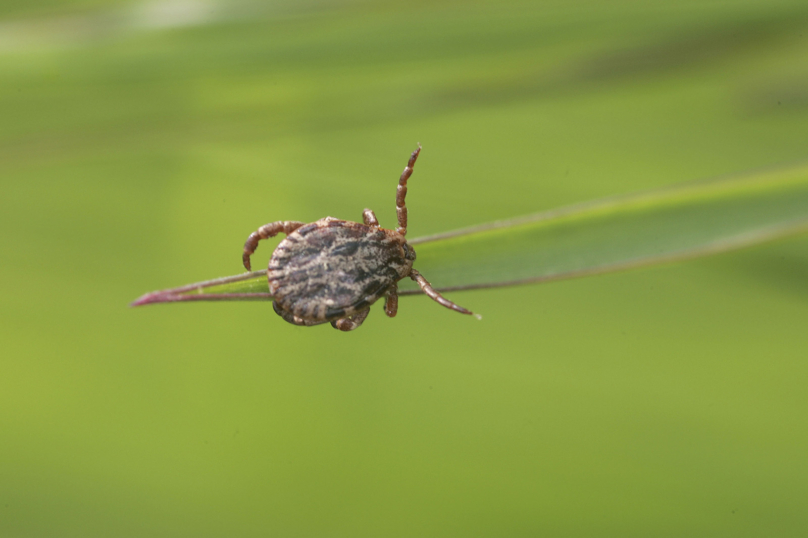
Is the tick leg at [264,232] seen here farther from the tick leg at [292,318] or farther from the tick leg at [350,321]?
the tick leg at [350,321]

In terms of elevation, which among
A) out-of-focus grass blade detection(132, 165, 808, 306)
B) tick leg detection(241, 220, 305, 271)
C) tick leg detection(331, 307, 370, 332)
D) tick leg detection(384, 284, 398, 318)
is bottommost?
tick leg detection(331, 307, 370, 332)

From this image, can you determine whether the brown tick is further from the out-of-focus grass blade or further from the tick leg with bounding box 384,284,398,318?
the out-of-focus grass blade

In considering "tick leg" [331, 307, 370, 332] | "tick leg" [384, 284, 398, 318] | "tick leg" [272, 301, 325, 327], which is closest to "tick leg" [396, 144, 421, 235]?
"tick leg" [384, 284, 398, 318]

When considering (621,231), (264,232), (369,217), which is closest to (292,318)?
(264,232)

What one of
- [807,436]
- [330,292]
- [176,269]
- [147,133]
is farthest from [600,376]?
[147,133]

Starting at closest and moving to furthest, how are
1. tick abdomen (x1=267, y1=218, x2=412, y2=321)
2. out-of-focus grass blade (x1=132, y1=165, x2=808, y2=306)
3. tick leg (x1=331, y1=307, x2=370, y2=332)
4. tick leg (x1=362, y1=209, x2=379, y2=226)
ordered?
out-of-focus grass blade (x1=132, y1=165, x2=808, y2=306), tick abdomen (x1=267, y1=218, x2=412, y2=321), tick leg (x1=331, y1=307, x2=370, y2=332), tick leg (x1=362, y1=209, x2=379, y2=226)

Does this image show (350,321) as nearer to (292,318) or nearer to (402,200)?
(292,318)

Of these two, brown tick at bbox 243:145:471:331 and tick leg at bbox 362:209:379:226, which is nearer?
brown tick at bbox 243:145:471:331
